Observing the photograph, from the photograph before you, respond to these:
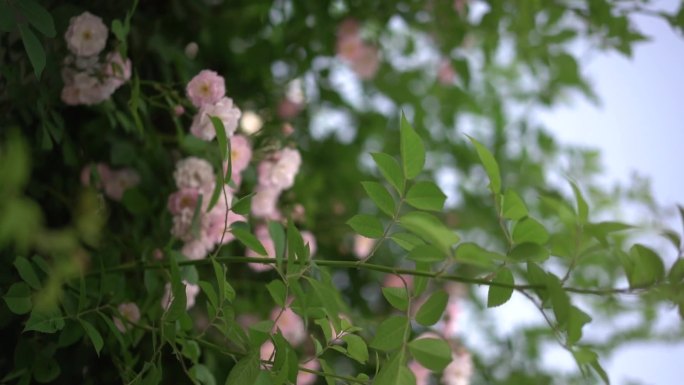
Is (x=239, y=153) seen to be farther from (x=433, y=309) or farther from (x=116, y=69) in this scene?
(x=433, y=309)

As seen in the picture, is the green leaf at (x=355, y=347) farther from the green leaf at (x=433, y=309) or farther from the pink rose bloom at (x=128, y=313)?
the pink rose bloom at (x=128, y=313)

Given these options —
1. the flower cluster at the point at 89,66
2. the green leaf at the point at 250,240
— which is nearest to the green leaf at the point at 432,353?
the green leaf at the point at 250,240

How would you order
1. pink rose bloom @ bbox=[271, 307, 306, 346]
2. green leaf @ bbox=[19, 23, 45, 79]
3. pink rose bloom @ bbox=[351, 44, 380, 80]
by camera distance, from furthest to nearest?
pink rose bloom @ bbox=[351, 44, 380, 80] → pink rose bloom @ bbox=[271, 307, 306, 346] → green leaf @ bbox=[19, 23, 45, 79]

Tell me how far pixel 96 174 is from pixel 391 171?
0.30 m

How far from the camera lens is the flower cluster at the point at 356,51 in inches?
39.3

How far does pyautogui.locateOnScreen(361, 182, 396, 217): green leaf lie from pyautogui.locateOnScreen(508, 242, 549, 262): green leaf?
0.08 m

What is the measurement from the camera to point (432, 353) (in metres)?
0.39

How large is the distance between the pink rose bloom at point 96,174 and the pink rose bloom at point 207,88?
11 cm

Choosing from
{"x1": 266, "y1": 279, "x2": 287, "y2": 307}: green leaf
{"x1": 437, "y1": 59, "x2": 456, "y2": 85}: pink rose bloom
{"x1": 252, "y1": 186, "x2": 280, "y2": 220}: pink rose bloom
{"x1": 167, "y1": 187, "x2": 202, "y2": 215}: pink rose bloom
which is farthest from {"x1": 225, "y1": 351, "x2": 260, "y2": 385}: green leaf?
{"x1": 437, "y1": 59, "x2": 456, "y2": 85}: pink rose bloom

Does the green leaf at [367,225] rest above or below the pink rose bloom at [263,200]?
above

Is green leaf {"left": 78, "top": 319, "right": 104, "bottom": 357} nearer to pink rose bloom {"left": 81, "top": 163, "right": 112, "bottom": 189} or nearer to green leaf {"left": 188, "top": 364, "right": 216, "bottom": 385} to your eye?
green leaf {"left": 188, "top": 364, "right": 216, "bottom": 385}

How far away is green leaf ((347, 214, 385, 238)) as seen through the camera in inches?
18.1

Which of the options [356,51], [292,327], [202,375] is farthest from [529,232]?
[356,51]

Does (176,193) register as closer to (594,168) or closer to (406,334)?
(406,334)
